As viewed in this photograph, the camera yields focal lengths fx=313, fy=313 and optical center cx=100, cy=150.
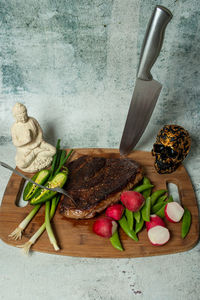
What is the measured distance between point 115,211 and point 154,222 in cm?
25

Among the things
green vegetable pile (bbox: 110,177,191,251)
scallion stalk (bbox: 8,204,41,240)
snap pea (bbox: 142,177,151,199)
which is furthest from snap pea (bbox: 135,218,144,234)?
scallion stalk (bbox: 8,204,41,240)

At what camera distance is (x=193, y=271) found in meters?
1.86

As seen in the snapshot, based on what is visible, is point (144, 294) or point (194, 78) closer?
point (144, 294)

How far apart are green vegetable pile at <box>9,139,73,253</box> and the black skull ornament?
702 millimetres

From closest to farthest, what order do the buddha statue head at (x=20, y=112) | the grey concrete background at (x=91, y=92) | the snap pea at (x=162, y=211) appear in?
the grey concrete background at (x=91, y=92) < the snap pea at (x=162, y=211) < the buddha statue head at (x=20, y=112)

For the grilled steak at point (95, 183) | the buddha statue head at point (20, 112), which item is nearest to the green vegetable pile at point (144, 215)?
the grilled steak at point (95, 183)

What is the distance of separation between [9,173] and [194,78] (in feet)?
5.75

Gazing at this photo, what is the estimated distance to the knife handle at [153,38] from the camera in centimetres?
189

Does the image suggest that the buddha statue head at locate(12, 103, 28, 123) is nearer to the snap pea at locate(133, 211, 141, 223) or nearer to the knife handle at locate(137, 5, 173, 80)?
the knife handle at locate(137, 5, 173, 80)

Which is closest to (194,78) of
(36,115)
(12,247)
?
(36,115)

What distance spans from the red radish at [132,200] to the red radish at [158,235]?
17 cm

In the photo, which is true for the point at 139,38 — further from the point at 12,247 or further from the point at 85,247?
the point at 12,247

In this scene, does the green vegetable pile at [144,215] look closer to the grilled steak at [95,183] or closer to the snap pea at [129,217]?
the snap pea at [129,217]

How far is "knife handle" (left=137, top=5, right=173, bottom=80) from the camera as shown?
1891 millimetres
